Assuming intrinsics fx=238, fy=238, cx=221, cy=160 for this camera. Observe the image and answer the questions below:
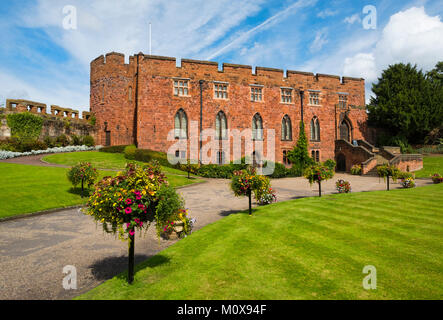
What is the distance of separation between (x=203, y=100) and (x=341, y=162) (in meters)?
22.3

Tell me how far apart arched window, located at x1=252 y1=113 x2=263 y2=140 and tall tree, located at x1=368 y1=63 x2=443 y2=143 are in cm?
1798

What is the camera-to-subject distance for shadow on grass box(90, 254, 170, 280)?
19.3ft

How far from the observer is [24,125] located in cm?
2961

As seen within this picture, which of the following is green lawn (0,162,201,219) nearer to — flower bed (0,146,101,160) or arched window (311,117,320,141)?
flower bed (0,146,101,160)

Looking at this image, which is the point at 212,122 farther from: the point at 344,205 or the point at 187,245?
the point at 187,245

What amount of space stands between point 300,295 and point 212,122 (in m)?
28.0

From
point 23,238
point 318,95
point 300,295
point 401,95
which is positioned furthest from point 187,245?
point 401,95

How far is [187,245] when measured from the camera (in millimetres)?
7461

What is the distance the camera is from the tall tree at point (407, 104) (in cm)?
3334

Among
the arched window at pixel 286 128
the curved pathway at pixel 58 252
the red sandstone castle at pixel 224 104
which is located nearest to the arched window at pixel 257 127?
the red sandstone castle at pixel 224 104

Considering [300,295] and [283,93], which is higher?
[283,93]

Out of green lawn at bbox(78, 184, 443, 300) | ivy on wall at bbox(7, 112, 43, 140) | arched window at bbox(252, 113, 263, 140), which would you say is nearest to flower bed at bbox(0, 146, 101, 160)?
ivy on wall at bbox(7, 112, 43, 140)

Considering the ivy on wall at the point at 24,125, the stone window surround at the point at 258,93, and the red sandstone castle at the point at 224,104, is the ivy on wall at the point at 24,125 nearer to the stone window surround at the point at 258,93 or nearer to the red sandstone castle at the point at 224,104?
the red sandstone castle at the point at 224,104

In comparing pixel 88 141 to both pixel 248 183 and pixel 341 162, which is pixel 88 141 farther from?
pixel 341 162
